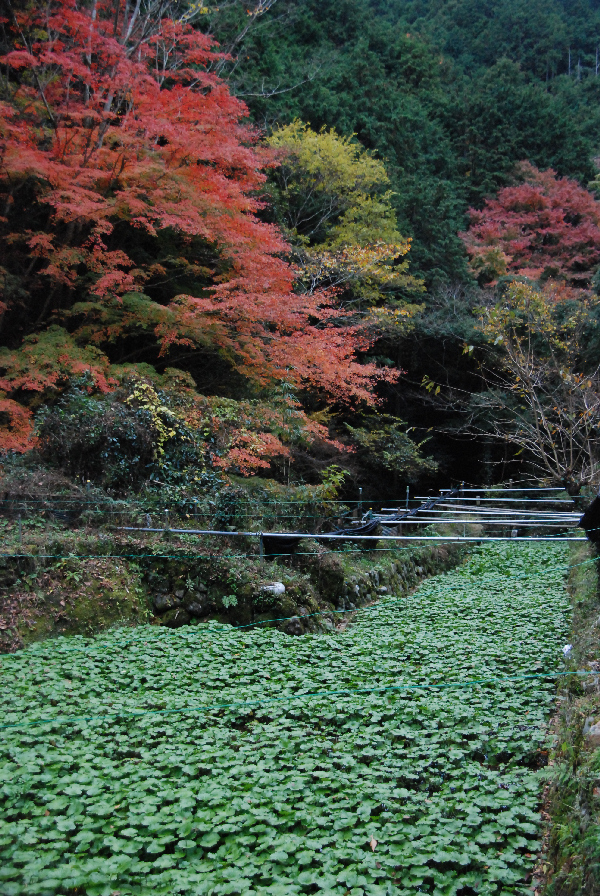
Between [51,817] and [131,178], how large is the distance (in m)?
9.51

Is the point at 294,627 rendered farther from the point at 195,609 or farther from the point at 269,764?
the point at 269,764

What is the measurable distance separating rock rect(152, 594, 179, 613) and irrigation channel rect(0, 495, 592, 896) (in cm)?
45

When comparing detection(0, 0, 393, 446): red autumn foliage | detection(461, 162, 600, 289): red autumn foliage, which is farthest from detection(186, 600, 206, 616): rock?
detection(461, 162, 600, 289): red autumn foliage

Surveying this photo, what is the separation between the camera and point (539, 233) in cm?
2041

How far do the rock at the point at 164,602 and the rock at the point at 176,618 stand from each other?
5cm

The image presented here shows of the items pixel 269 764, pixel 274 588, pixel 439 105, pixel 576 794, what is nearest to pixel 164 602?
pixel 274 588

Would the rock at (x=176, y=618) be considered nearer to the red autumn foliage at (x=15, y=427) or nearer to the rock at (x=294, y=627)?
the rock at (x=294, y=627)

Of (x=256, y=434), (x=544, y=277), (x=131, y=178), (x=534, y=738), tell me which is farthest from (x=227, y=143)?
(x=544, y=277)

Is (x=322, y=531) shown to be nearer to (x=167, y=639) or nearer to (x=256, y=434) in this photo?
(x=256, y=434)

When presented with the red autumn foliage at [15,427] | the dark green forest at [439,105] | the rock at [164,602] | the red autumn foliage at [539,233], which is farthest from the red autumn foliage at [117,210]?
the red autumn foliage at [539,233]

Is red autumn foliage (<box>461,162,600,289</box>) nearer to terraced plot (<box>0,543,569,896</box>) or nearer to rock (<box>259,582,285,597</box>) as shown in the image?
rock (<box>259,582,285,597</box>)

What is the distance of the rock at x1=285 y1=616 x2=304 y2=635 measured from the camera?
636cm

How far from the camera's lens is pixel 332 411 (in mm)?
15633

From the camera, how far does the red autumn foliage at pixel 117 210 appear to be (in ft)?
30.6
